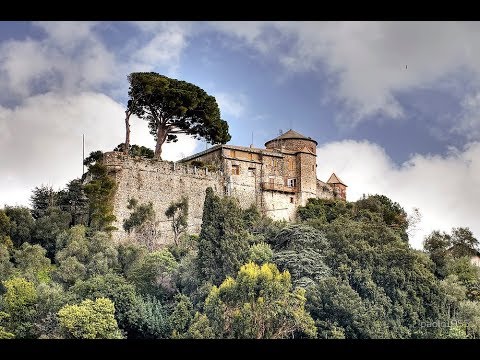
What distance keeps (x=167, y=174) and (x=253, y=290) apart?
699 centimetres

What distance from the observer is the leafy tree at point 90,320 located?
19312 millimetres

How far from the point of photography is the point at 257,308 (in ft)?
63.5

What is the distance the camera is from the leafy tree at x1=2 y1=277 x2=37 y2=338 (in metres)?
19.8

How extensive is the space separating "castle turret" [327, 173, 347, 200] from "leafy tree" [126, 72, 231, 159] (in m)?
4.48

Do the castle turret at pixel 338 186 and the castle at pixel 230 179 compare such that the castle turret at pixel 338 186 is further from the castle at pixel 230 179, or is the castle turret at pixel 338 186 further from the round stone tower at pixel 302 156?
the round stone tower at pixel 302 156

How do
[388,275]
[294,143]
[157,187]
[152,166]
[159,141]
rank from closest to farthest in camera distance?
[388,275]
[157,187]
[152,166]
[159,141]
[294,143]

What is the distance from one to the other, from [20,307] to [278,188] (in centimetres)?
1017

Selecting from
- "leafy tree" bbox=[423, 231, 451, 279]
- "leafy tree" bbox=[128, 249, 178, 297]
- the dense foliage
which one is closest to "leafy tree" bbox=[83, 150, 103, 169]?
the dense foliage

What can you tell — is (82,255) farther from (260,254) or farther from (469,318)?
(469,318)

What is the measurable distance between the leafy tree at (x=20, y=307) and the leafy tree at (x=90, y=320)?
0.78m

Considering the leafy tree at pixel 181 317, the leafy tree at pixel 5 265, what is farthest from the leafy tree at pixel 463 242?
the leafy tree at pixel 5 265

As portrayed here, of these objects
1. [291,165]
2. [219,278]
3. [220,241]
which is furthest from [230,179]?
[219,278]
